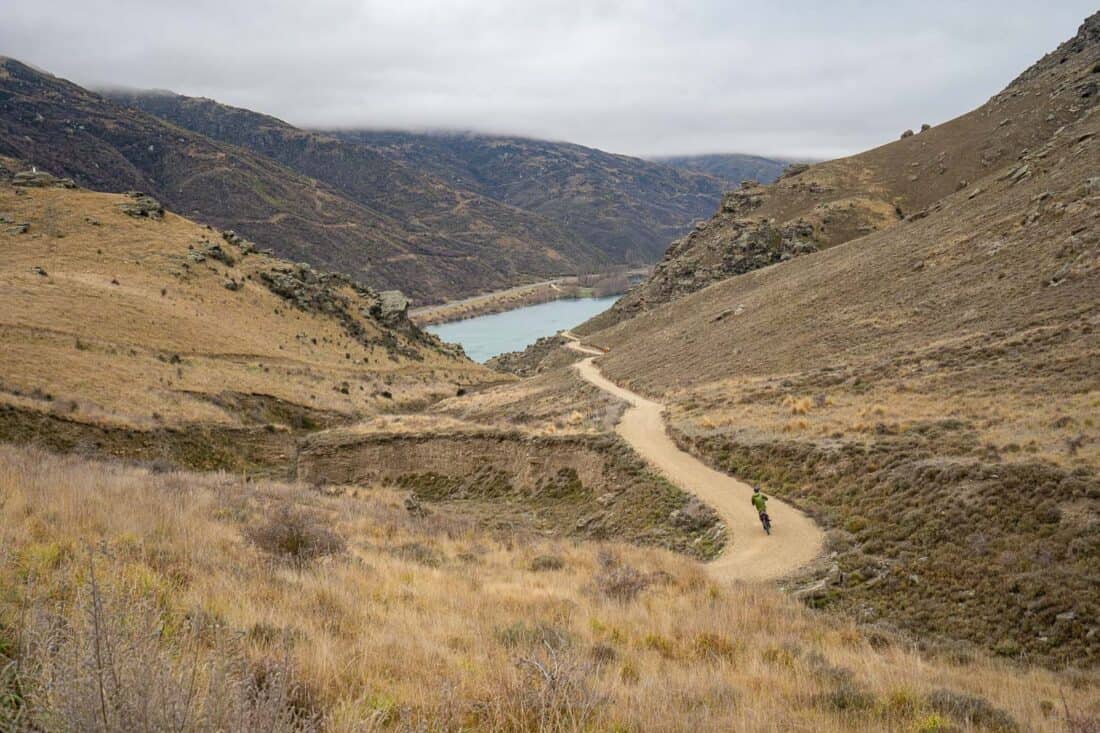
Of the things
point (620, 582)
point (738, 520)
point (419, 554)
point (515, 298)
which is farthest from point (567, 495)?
point (515, 298)

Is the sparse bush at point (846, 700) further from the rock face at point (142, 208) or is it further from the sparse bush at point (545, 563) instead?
the rock face at point (142, 208)

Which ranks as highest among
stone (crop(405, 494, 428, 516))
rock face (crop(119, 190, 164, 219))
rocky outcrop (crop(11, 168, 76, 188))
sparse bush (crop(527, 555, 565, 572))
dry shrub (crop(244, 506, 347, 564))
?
rocky outcrop (crop(11, 168, 76, 188))

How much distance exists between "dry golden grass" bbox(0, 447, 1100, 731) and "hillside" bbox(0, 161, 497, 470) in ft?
48.1

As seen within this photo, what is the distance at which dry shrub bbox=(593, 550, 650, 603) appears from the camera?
7637 mm

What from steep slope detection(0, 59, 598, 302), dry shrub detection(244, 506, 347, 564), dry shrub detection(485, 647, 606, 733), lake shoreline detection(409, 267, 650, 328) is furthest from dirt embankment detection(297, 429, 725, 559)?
steep slope detection(0, 59, 598, 302)

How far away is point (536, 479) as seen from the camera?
20891mm

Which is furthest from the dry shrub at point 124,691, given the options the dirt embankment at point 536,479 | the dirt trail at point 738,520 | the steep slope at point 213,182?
the steep slope at point 213,182

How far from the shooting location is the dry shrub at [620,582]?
764 cm

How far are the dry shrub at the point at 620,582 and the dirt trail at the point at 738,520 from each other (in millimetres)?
2423

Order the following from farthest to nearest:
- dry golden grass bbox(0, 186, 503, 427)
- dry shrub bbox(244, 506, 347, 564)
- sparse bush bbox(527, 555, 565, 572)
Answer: dry golden grass bbox(0, 186, 503, 427)
sparse bush bbox(527, 555, 565, 572)
dry shrub bbox(244, 506, 347, 564)

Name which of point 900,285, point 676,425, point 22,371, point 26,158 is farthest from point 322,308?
point 26,158

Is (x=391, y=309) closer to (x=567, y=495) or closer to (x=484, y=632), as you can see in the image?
(x=567, y=495)

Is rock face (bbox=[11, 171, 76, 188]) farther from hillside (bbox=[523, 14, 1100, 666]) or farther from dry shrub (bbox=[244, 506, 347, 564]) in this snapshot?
dry shrub (bbox=[244, 506, 347, 564])

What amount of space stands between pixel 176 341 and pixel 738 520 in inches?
1303
